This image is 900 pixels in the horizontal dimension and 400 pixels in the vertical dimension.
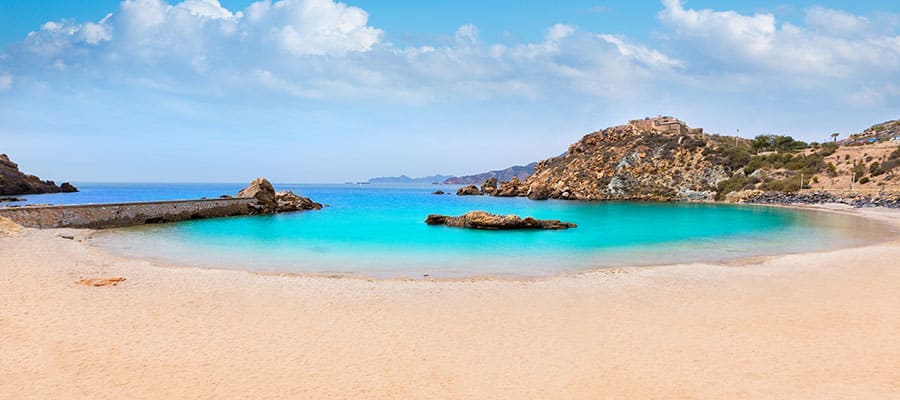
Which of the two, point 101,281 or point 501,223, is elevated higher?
point 501,223

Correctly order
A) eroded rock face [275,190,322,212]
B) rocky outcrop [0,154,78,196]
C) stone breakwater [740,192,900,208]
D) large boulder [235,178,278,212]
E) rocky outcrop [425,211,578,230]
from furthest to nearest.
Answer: rocky outcrop [0,154,78,196] < stone breakwater [740,192,900,208] < eroded rock face [275,190,322,212] < large boulder [235,178,278,212] < rocky outcrop [425,211,578,230]

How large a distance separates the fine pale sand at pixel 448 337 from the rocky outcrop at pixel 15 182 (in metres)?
81.8

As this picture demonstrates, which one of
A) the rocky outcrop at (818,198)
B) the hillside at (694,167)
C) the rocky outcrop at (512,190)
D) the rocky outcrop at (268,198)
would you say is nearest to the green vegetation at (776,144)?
the hillside at (694,167)

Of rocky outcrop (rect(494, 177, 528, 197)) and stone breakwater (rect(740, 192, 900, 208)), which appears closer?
stone breakwater (rect(740, 192, 900, 208))

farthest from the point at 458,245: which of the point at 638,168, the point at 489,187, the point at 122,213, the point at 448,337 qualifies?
the point at 489,187

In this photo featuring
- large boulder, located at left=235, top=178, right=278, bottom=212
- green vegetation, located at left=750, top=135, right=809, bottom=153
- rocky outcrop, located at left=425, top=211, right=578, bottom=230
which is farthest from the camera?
green vegetation, located at left=750, top=135, right=809, bottom=153

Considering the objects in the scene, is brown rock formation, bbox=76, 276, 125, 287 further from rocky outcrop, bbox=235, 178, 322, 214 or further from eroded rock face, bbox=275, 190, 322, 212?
eroded rock face, bbox=275, 190, 322, 212

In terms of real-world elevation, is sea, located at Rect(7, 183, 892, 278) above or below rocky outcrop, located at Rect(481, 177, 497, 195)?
below

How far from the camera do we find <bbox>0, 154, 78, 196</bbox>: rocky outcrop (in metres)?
72.4

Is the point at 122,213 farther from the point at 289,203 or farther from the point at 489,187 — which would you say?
the point at 489,187

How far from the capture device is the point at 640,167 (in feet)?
237

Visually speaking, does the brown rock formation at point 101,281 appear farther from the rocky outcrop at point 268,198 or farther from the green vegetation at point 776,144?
the green vegetation at point 776,144

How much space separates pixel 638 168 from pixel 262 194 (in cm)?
5383

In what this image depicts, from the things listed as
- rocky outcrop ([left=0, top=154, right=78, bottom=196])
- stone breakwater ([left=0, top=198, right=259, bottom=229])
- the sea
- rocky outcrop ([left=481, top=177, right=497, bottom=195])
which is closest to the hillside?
rocky outcrop ([left=481, top=177, right=497, bottom=195])
